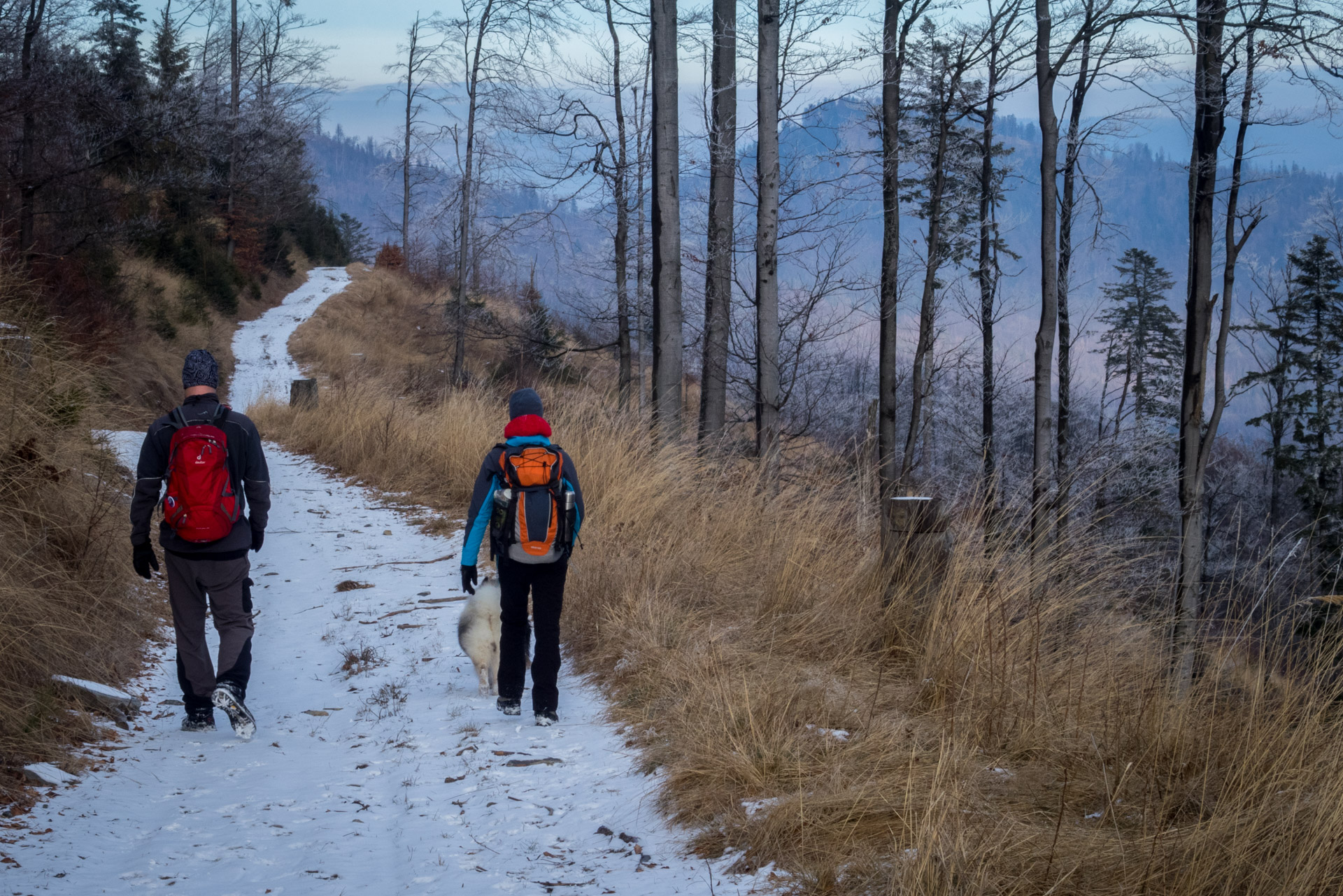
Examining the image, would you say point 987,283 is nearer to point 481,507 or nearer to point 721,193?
point 721,193

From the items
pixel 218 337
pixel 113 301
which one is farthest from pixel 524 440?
pixel 218 337

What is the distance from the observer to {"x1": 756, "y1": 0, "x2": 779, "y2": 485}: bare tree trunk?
8.97 metres

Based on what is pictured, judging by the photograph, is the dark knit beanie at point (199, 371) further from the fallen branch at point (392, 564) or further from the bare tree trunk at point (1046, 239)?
the bare tree trunk at point (1046, 239)

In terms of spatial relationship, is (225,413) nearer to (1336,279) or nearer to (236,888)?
(236,888)

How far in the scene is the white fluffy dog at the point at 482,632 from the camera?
A: 498 cm

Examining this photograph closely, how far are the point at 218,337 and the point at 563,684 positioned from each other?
23596 mm

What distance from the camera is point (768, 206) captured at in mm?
9258

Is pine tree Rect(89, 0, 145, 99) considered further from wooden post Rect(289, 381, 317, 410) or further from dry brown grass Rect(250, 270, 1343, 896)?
dry brown grass Rect(250, 270, 1343, 896)

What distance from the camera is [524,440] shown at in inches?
172

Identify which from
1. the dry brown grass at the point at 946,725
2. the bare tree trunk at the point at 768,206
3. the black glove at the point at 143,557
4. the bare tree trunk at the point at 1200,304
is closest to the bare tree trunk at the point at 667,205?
the bare tree trunk at the point at 768,206

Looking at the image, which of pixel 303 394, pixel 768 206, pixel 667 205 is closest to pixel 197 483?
pixel 768 206

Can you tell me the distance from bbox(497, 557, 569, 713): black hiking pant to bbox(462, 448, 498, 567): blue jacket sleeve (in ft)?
0.51

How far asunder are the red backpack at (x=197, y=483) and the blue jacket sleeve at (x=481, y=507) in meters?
1.21

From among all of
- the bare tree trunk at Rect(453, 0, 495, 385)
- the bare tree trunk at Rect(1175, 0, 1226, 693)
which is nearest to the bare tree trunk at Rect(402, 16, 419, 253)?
the bare tree trunk at Rect(453, 0, 495, 385)
